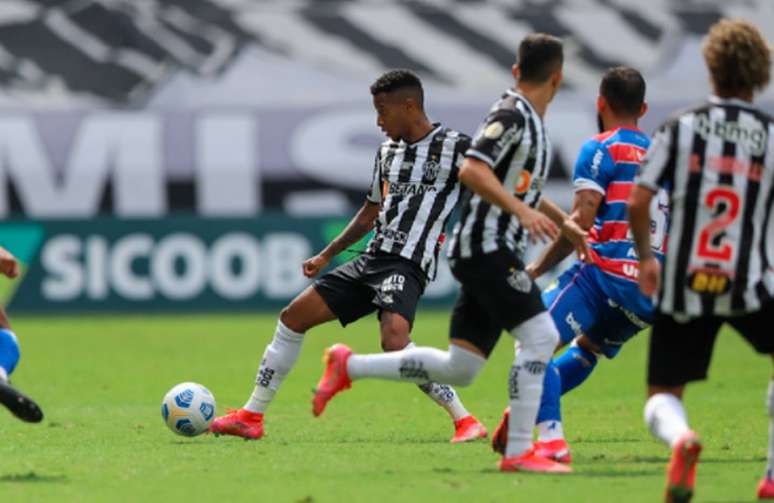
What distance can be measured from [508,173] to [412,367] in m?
1.14

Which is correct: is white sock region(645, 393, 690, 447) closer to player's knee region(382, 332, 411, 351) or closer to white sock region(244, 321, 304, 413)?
player's knee region(382, 332, 411, 351)

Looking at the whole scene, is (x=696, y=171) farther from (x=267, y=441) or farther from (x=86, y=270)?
(x=86, y=270)

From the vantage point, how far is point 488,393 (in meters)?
13.2

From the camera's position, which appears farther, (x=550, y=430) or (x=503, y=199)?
(x=550, y=430)

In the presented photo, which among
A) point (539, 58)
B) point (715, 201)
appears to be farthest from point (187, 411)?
point (715, 201)

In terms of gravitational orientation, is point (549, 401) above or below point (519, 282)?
below

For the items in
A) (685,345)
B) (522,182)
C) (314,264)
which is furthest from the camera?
(314,264)

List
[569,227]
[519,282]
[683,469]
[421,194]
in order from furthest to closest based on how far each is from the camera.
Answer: [421,194], [569,227], [519,282], [683,469]

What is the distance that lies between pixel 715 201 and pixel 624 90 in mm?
2176

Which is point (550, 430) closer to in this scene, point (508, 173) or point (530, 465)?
point (530, 465)

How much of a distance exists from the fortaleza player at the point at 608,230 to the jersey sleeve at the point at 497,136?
1.12 m

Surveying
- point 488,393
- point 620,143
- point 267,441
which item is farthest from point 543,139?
point 488,393

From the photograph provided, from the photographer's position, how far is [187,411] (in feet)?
31.2

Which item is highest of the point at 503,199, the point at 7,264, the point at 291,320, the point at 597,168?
the point at 597,168
